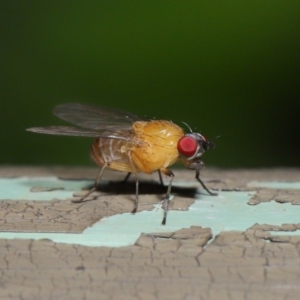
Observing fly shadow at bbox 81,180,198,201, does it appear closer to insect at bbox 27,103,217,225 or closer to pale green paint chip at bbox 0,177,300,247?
insect at bbox 27,103,217,225

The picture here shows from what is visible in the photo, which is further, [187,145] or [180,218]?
[187,145]

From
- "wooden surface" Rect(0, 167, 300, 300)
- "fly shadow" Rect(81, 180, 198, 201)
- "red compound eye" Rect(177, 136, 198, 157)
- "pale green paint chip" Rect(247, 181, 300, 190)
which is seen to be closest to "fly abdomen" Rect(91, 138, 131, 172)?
"fly shadow" Rect(81, 180, 198, 201)

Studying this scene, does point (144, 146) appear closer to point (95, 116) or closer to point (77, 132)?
point (77, 132)

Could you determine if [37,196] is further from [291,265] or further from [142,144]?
[291,265]

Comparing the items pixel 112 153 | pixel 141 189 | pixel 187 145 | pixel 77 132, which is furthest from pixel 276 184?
pixel 77 132

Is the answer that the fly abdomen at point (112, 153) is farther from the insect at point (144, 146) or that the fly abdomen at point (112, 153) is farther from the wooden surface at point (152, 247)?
the wooden surface at point (152, 247)

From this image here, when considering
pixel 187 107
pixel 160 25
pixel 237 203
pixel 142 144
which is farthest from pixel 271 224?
pixel 160 25

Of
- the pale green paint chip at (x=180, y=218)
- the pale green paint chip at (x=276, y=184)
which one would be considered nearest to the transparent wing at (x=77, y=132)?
the pale green paint chip at (x=180, y=218)
